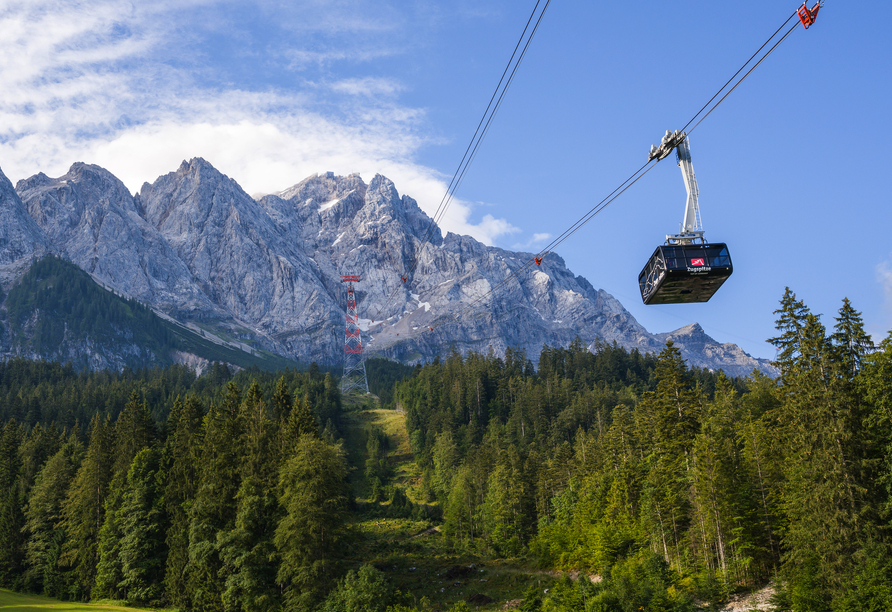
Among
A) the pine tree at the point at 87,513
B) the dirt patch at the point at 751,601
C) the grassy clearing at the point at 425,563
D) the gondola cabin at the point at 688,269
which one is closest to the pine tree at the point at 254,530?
the grassy clearing at the point at 425,563

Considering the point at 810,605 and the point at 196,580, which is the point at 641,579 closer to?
the point at 810,605

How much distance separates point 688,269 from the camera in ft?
98.7

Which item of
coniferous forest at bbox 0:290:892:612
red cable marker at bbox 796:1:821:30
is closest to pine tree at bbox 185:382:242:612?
coniferous forest at bbox 0:290:892:612

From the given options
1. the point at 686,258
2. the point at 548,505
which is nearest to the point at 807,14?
the point at 686,258

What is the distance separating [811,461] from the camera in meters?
44.9

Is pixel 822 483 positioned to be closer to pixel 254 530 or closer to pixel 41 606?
pixel 254 530

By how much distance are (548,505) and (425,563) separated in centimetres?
2012

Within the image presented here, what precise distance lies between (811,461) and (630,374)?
398ft

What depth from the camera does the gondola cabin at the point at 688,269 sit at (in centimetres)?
3019

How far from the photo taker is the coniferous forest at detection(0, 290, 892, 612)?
43.7m

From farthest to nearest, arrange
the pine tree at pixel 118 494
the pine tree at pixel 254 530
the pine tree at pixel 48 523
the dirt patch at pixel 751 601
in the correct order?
the pine tree at pixel 48 523
the pine tree at pixel 118 494
the pine tree at pixel 254 530
the dirt patch at pixel 751 601

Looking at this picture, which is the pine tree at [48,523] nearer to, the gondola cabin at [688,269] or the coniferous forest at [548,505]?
the coniferous forest at [548,505]

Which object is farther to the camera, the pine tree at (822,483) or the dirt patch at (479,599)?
the dirt patch at (479,599)

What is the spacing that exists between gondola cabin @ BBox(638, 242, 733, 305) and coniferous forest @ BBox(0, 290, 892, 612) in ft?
63.0
